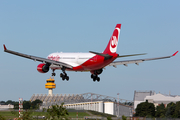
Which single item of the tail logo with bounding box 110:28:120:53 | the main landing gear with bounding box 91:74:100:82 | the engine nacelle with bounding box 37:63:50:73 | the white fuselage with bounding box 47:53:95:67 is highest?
the tail logo with bounding box 110:28:120:53

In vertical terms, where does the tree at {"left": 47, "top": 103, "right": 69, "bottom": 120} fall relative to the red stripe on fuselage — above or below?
below

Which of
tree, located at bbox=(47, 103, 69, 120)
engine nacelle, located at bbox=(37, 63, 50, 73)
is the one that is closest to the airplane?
engine nacelle, located at bbox=(37, 63, 50, 73)

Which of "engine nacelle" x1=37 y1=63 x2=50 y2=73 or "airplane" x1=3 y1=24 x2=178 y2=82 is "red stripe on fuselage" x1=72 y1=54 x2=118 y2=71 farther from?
"engine nacelle" x1=37 y1=63 x2=50 y2=73

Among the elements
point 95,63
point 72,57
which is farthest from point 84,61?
point 72,57

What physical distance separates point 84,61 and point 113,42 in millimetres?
8240

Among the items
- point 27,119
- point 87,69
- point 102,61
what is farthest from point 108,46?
point 27,119

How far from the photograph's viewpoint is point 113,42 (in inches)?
2916

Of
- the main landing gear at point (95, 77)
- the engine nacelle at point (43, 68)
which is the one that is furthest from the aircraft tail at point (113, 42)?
the engine nacelle at point (43, 68)

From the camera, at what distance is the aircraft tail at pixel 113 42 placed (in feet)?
241

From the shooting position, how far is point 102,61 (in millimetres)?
73938

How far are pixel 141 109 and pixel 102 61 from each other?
85787 millimetres

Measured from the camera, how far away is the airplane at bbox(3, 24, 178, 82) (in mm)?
73375

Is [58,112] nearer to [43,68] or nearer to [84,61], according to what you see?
[84,61]

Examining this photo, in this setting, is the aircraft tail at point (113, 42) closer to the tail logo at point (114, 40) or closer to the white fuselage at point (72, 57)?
the tail logo at point (114, 40)
